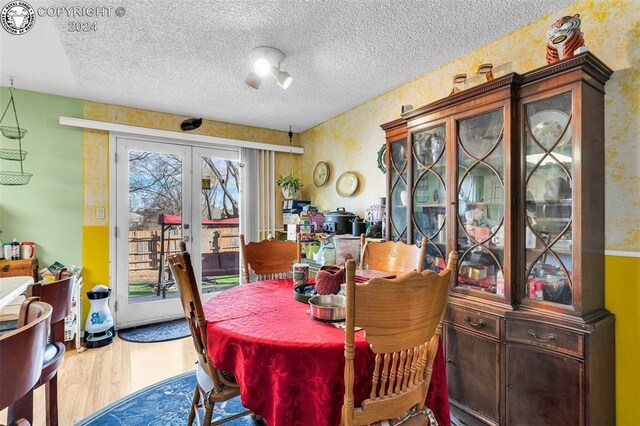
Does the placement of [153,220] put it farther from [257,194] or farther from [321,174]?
[321,174]

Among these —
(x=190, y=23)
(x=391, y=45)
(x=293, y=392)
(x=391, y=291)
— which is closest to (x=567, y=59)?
(x=391, y=45)

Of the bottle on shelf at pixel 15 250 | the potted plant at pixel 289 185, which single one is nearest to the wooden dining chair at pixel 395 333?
the potted plant at pixel 289 185

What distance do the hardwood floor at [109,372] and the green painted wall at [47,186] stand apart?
3.42ft

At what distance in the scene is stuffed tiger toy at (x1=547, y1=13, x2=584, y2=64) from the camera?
1.60 meters

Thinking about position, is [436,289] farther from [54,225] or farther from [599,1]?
[54,225]

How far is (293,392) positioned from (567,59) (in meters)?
1.94

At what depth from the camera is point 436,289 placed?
1.11m

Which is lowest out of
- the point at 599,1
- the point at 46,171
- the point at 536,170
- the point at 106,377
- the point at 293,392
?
the point at 106,377

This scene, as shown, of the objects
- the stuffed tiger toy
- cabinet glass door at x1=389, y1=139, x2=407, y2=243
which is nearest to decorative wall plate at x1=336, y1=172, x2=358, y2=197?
cabinet glass door at x1=389, y1=139, x2=407, y2=243

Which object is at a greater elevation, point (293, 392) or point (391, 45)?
point (391, 45)

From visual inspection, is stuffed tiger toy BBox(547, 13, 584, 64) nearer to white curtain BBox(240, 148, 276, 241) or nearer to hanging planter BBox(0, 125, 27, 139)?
white curtain BBox(240, 148, 276, 241)

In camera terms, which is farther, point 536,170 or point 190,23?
point 190,23

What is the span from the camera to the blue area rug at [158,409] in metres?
1.96

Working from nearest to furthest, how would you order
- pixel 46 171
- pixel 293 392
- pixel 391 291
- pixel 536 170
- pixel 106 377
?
1. pixel 391 291
2. pixel 293 392
3. pixel 536 170
4. pixel 106 377
5. pixel 46 171
